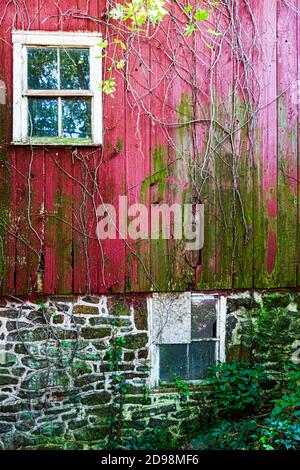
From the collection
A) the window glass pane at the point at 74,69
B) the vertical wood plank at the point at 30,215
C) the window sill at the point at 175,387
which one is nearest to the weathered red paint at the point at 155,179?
the vertical wood plank at the point at 30,215

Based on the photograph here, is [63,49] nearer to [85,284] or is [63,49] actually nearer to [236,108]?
[236,108]

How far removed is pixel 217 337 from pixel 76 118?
309 centimetres

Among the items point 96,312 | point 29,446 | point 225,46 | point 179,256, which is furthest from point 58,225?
point 225,46

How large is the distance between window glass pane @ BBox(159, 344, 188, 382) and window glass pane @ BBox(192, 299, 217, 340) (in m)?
0.25

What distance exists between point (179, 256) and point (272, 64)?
2604mm

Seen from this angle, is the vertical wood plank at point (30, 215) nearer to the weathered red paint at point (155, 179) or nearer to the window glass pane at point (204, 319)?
the weathered red paint at point (155, 179)

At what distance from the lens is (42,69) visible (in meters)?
4.46

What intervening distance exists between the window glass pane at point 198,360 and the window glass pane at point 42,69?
11.4 ft

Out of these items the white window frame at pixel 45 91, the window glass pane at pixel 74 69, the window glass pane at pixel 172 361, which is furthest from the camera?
the window glass pane at pixel 172 361

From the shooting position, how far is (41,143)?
174 inches

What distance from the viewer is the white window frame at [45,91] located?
4.37 metres

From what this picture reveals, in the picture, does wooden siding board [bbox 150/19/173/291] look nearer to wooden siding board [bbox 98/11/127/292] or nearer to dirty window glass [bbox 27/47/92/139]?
wooden siding board [bbox 98/11/127/292]

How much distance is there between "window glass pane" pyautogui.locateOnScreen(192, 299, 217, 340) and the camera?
477 centimetres

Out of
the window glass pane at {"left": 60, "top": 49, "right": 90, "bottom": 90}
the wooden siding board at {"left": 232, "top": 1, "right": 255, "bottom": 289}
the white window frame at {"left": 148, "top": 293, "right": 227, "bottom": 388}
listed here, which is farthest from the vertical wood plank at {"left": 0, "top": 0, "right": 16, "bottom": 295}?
the wooden siding board at {"left": 232, "top": 1, "right": 255, "bottom": 289}
